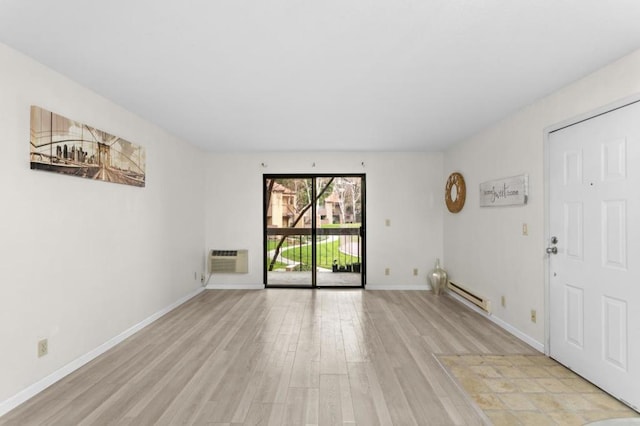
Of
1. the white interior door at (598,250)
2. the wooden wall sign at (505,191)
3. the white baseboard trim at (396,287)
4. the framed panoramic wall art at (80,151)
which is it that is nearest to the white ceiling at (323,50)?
the framed panoramic wall art at (80,151)

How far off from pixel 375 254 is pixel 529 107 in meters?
3.32

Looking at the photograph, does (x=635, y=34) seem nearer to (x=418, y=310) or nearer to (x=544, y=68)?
(x=544, y=68)

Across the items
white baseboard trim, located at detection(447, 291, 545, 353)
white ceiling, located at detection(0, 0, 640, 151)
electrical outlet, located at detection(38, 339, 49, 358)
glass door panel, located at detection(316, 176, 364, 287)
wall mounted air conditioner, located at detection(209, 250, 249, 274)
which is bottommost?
white baseboard trim, located at detection(447, 291, 545, 353)

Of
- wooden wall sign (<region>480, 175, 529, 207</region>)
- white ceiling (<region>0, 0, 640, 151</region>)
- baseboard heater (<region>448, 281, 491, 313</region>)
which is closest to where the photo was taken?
white ceiling (<region>0, 0, 640, 151</region>)

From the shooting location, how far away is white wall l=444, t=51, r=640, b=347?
2711 millimetres

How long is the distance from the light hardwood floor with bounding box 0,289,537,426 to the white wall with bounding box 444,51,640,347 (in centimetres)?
44

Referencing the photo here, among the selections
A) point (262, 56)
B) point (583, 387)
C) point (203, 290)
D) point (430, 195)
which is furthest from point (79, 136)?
point (430, 195)

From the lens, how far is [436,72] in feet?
8.77

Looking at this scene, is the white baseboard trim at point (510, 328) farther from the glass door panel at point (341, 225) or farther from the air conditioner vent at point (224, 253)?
the air conditioner vent at point (224, 253)

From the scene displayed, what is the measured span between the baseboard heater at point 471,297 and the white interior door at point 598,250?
44.3 inches

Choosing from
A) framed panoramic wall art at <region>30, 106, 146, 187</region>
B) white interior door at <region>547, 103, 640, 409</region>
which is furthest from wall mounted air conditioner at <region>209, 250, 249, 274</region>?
white interior door at <region>547, 103, 640, 409</region>

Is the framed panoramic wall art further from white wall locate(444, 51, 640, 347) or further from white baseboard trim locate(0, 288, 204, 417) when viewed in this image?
white wall locate(444, 51, 640, 347)

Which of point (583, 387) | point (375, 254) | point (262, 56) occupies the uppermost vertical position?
point (262, 56)

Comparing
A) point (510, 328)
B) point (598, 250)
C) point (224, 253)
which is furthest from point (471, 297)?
point (224, 253)
